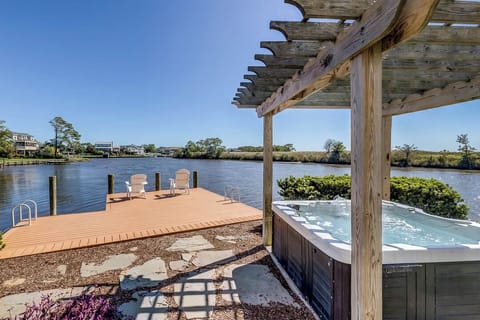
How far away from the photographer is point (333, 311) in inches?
76.0

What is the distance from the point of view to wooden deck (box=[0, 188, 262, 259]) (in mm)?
4051

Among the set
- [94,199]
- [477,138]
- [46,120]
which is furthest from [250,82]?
[46,120]

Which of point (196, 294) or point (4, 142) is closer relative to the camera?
point (196, 294)

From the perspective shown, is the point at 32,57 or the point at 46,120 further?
the point at 46,120

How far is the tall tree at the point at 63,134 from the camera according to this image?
153 feet

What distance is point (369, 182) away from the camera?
145 centimetres

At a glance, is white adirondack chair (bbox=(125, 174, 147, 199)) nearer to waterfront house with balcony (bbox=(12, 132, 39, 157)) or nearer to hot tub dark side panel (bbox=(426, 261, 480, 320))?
hot tub dark side panel (bbox=(426, 261, 480, 320))

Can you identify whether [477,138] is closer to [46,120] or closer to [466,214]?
[466,214]

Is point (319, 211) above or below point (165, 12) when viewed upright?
below

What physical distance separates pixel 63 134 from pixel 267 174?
56.7 metres

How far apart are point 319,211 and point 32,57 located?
52.9 feet

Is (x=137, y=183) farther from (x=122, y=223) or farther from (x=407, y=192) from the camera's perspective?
(x=407, y=192)

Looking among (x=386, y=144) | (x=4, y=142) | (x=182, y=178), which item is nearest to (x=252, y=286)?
(x=386, y=144)

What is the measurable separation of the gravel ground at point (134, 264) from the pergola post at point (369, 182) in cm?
98
